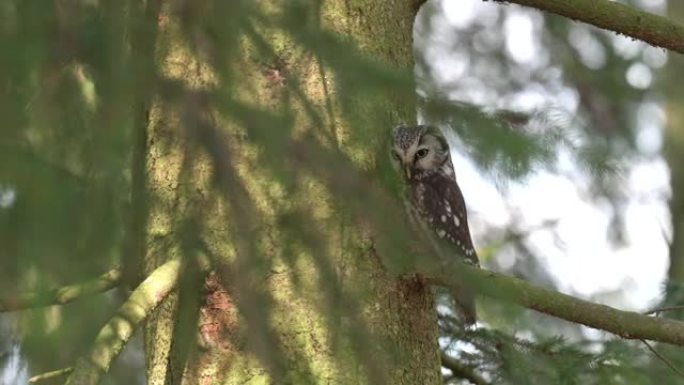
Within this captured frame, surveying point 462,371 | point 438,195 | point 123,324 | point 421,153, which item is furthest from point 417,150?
point 123,324

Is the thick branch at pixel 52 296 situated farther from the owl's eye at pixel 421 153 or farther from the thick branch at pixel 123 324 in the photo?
the owl's eye at pixel 421 153

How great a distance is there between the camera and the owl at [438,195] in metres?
3.11

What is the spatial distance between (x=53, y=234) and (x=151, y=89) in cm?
27

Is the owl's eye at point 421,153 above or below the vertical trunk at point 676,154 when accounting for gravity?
below

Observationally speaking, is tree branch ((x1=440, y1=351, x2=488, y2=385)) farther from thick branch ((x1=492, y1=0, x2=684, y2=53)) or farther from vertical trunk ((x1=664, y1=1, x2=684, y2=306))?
vertical trunk ((x1=664, y1=1, x2=684, y2=306))

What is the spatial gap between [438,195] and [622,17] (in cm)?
77

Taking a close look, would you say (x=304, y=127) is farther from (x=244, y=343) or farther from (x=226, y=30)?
(x=226, y=30)

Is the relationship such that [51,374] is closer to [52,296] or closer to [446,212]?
[52,296]

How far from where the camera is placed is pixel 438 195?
3.32m

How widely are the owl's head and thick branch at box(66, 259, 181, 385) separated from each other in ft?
1.96

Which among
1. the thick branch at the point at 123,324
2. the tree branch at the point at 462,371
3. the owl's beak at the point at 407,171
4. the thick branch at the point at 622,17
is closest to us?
the thick branch at the point at 123,324

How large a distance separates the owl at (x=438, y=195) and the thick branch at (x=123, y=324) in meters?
0.83

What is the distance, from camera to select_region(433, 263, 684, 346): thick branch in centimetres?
235

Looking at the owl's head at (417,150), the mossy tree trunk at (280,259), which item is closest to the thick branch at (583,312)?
the mossy tree trunk at (280,259)
